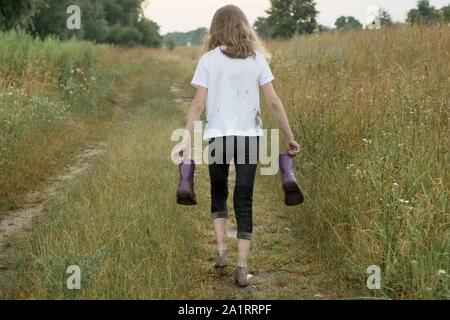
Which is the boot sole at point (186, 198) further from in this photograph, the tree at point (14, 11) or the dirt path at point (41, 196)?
the tree at point (14, 11)

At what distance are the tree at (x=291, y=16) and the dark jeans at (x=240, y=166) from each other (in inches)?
1657

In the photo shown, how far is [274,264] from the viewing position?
4.52 m

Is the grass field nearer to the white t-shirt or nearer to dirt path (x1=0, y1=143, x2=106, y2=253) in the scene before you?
dirt path (x1=0, y1=143, x2=106, y2=253)

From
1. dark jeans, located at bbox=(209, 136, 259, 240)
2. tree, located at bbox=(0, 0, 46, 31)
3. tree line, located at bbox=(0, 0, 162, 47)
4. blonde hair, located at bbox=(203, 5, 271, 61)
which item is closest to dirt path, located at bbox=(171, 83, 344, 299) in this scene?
dark jeans, located at bbox=(209, 136, 259, 240)

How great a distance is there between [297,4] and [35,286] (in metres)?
45.0

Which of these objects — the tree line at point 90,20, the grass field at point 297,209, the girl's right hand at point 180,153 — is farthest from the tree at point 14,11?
the girl's right hand at point 180,153

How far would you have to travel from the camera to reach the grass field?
Answer: 3598mm

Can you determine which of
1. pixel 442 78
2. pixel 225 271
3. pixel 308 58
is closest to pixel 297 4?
pixel 308 58

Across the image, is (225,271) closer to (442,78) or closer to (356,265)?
(356,265)

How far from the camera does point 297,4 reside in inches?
1788

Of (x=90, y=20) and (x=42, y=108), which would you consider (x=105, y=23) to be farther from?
(x=42, y=108)

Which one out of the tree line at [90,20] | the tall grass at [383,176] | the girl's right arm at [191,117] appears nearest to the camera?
the tall grass at [383,176]

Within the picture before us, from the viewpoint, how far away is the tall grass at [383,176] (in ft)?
11.7

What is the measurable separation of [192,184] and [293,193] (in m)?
0.79
